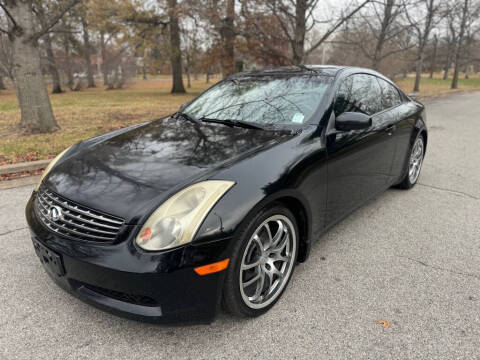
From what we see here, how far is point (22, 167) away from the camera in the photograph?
5.04 meters

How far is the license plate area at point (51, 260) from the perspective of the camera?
1.93m

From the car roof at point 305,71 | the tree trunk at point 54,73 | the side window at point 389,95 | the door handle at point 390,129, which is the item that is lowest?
the door handle at point 390,129

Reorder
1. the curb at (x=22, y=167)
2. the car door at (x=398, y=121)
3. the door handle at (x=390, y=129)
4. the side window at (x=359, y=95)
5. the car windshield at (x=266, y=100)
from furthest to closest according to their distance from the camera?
1. the curb at (x=22, y=167)
2. the car door at (x=398, y=121)
3. the door handle at (x=390, y=129)
4. the side window at (x=359, y=95)
5. the car windshield at (x=266, y=100)

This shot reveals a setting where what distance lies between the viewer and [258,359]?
1892 millimetres

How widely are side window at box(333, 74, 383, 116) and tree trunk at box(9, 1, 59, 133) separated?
21.3 feet

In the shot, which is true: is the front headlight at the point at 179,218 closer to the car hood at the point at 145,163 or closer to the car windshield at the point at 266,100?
the car hood at the point at 145,163

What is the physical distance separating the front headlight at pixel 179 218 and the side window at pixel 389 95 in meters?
2.64

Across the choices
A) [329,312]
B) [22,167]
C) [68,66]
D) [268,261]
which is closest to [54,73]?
[68,66]

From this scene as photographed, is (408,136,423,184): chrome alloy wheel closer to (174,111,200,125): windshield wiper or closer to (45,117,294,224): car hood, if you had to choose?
(45,117,294,224): car hood

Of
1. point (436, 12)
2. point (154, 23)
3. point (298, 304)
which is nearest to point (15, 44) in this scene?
point (298, 304)

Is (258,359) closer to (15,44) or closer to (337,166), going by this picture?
(337,166)

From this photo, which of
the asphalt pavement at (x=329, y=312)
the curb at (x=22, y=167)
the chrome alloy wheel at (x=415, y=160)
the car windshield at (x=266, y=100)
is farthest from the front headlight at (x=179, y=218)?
the curb at (x=22, y=167)

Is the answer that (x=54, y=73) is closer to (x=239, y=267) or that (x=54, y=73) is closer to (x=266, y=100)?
(x=266, y=100)

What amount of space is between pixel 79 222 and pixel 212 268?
79 cm
